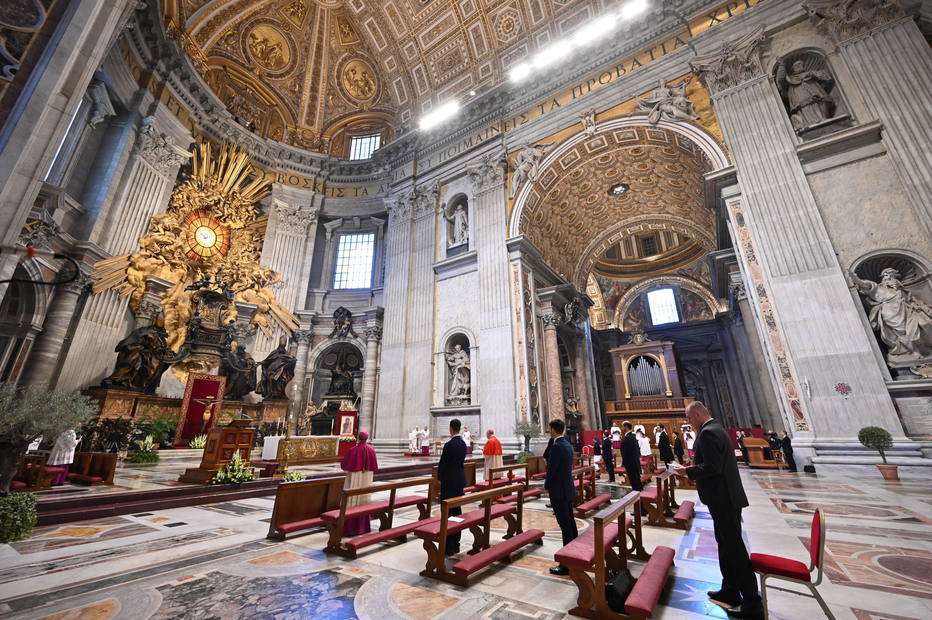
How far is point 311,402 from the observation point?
16.0 meters

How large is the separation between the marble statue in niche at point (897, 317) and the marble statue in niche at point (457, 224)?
11208 millimetres

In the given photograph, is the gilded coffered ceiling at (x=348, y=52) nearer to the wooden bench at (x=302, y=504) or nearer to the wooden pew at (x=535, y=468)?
the wooden pew at (x=535, y=468)

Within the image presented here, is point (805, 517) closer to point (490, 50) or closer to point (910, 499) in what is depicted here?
point (910, 499)

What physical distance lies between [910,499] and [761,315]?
4391mm

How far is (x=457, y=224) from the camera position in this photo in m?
15.4

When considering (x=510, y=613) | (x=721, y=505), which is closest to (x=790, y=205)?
(x=721, y=505)

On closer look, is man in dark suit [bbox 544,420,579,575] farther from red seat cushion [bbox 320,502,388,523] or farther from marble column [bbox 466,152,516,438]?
marble column [bbox 466,152,516,438]

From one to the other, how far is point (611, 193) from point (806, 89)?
715cm

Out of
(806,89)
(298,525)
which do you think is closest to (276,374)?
(298,525)

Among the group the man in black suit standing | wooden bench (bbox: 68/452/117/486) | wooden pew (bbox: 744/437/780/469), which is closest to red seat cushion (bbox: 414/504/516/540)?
the man in black suit standing

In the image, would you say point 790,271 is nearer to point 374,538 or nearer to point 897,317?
point 897,317

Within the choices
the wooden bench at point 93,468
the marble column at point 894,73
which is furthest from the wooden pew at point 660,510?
the marble column at point 894,73

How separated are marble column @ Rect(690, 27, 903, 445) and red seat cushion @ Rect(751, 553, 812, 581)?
294 inches

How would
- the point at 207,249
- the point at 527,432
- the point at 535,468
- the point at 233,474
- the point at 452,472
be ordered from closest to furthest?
1. the point at 452,472
2. the point at 233,474
3. the point at 535,468
4. the point at 527,432
5. the point at 207,249
